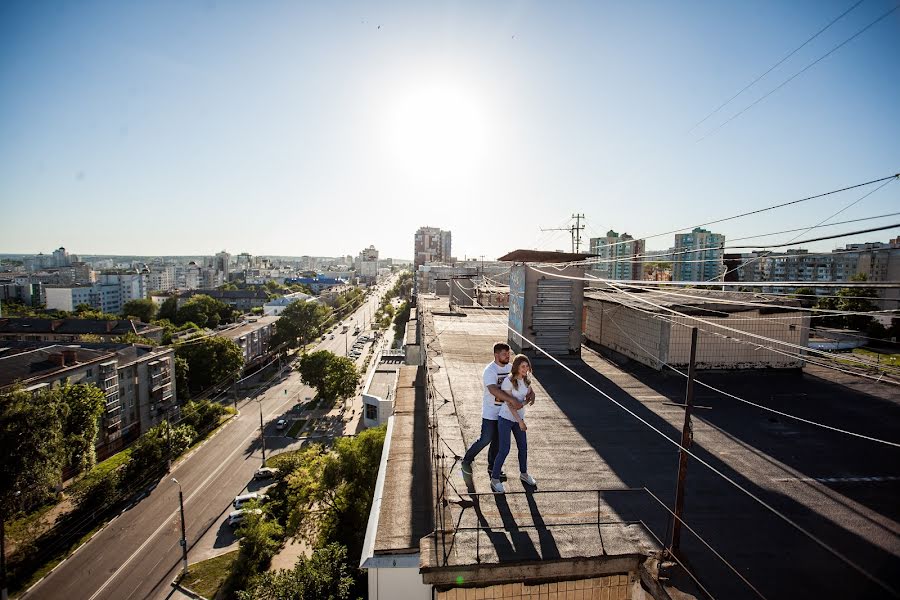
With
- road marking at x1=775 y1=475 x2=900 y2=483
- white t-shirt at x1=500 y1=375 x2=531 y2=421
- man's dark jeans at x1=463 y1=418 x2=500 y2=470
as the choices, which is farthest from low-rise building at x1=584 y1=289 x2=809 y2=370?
man's dark jeans at x1=463 y1=418 x2=500 y2=470

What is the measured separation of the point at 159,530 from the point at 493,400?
24.6 metres

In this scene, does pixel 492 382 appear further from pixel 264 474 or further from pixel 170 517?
pixel 264 474

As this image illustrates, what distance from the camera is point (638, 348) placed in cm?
1190

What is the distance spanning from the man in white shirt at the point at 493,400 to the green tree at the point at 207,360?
146 ft

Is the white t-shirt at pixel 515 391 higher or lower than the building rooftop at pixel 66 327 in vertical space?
higher

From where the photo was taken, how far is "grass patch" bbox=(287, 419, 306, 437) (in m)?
33.5

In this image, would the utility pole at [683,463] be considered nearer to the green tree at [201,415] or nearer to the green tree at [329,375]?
the green tree at [329,375]

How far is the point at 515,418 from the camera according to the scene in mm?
5672

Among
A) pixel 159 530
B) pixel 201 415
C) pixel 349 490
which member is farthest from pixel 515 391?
pixel 201 415

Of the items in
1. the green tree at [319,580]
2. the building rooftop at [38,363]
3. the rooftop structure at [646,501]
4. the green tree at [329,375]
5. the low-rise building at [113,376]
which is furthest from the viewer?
the green tree at [329,375]

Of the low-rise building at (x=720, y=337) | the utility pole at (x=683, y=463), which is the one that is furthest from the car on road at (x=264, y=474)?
the utility pole at (x=683, y=463)

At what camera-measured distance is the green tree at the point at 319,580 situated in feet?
37.3

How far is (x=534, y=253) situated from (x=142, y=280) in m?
143

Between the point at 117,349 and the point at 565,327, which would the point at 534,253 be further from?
the point at 117,349
